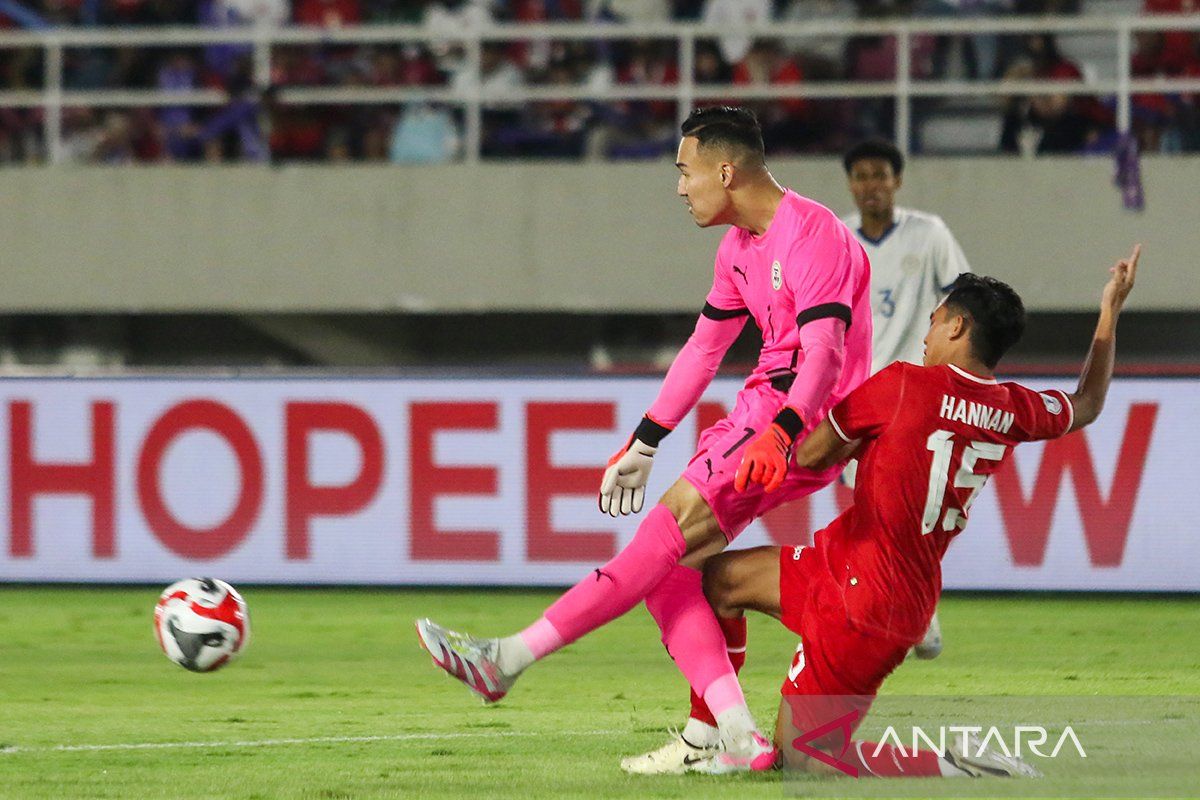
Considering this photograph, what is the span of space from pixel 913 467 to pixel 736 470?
20.9 inches

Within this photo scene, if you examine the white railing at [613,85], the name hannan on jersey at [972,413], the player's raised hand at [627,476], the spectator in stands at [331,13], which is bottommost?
the player's raised hand at [627,476]

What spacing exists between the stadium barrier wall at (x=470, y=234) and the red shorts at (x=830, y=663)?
8610mm

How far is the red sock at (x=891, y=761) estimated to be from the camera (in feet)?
17.2

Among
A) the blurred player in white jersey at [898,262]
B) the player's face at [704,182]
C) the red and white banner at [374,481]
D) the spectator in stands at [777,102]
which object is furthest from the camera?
the spectator in stands at [777,102]

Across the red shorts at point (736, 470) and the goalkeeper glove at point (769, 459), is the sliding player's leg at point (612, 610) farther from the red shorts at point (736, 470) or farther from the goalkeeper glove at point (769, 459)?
the goalkeeper glove at point (769, 459)

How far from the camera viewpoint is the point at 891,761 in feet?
17.3

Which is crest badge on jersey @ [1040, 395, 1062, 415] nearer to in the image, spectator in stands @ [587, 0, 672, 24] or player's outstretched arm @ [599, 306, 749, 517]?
player's outstretched arm @ [599, 306, 749, 517]

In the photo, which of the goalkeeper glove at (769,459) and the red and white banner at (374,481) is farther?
the red and white banner at (374,481)

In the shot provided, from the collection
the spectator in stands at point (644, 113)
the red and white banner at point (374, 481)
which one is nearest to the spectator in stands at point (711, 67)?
the spectator in stands at point (644, 113)

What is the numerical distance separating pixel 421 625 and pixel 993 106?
32.4 feet

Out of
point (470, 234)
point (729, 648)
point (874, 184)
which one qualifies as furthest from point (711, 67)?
point (729, 648)

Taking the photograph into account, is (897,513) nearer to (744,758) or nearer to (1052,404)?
(1052,404)

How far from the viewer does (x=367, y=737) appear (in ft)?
20.7

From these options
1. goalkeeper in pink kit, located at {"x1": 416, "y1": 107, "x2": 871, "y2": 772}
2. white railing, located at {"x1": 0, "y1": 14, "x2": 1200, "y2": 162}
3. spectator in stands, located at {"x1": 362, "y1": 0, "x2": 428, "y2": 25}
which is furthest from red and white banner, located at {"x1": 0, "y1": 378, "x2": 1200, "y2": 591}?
spectator in stands, located at {"x1": 362, "y1": 0, "x2": 428, "y2": 25}
